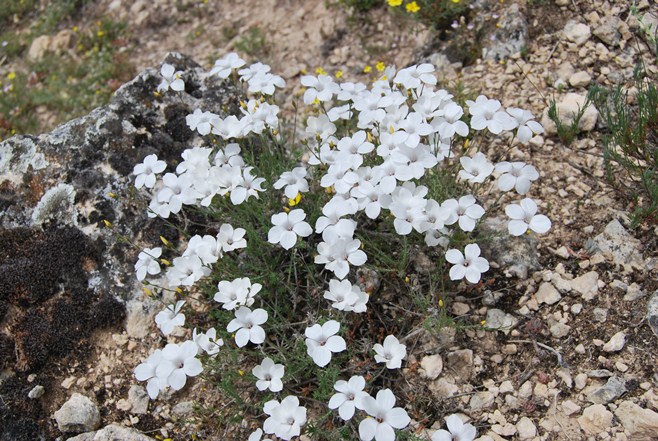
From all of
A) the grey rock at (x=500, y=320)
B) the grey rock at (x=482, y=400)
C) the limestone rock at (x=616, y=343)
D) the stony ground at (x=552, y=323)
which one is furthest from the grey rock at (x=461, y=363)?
the limestone rock at (x=616, y=343)

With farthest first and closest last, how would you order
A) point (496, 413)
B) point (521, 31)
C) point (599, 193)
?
point (521, 31), point (599, 193), point (496, 413)

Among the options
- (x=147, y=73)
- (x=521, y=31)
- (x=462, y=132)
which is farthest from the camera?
(x=521, y=31)

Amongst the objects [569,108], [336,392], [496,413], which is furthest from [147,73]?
[496,413]

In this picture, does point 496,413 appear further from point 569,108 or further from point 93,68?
point 93,68

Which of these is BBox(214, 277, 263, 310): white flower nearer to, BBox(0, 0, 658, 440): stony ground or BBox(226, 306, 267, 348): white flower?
BBox(226, 306, 267, 348): white flower

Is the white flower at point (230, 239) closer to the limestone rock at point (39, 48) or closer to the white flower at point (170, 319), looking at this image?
the white flower at point (170, 319)

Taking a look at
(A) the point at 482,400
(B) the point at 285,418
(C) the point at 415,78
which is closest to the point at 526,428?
(A) the point at 482,400

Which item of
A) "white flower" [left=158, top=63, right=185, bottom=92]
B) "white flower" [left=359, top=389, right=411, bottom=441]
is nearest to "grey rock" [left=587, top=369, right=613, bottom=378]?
"white flower" [left=359, top=389, right=411, bottom=441]

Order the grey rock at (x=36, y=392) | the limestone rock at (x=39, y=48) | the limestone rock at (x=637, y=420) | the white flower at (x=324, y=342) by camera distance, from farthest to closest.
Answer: the limestone rock at (x=39, y=48), the grey rock at (x=36, y=392), the white flower at (x=324, y=342), the limestone rock at (x=637, y=420)
